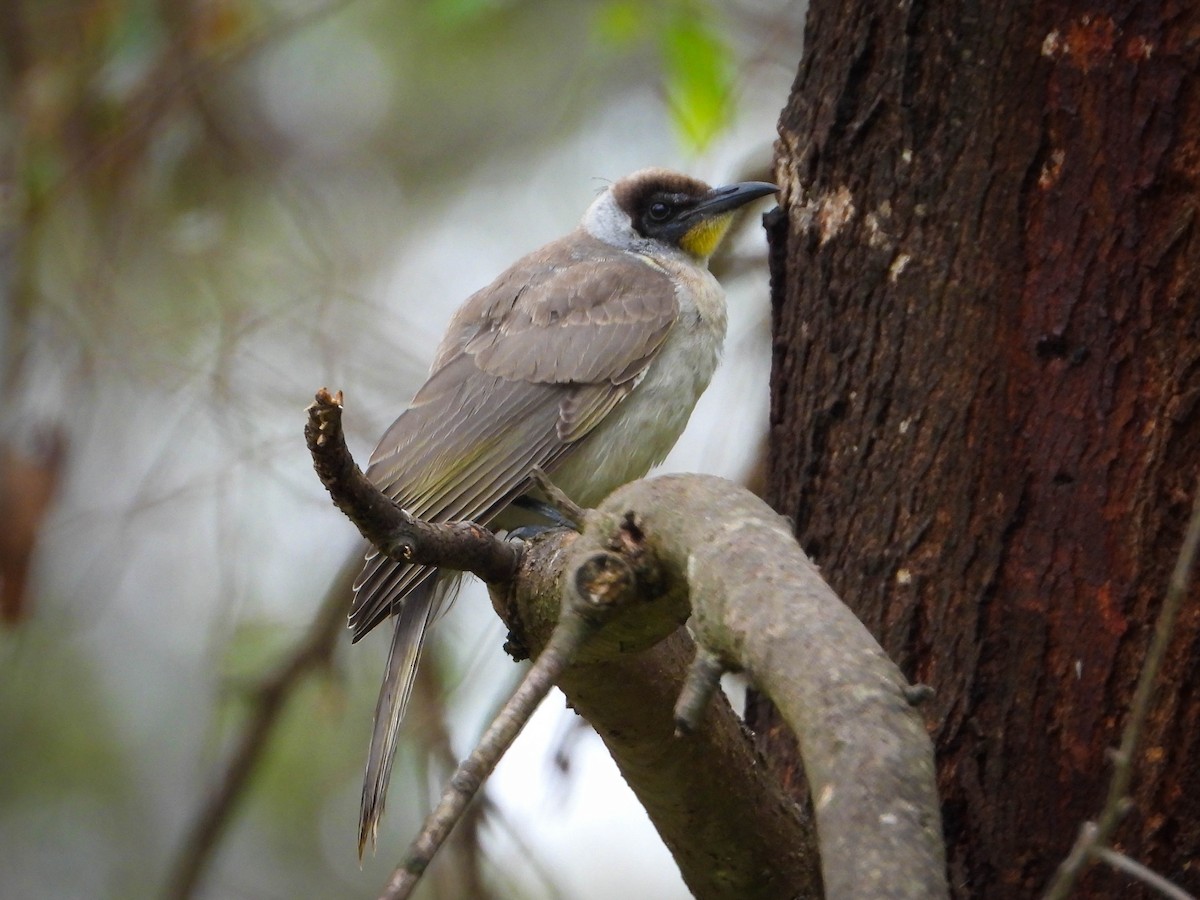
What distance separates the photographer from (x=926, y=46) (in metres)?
2.99

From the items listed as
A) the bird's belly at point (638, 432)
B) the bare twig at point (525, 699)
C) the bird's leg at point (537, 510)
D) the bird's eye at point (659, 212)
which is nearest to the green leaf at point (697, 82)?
the bird's eye at point (659, 212)

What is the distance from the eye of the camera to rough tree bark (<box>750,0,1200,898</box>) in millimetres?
2662

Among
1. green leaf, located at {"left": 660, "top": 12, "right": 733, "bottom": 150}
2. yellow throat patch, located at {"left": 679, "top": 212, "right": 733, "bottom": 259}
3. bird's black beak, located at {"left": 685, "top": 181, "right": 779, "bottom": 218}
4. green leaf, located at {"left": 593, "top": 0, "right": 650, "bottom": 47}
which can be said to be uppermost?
green leaf, located at {"left": 593, "top": 0, "right": 650, "bottom": 47}

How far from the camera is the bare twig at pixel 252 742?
4.25 meters

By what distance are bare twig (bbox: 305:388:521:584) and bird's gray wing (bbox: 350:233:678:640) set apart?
49.3 inches

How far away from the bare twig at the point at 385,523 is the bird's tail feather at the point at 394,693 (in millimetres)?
1002

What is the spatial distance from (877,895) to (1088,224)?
1.61m

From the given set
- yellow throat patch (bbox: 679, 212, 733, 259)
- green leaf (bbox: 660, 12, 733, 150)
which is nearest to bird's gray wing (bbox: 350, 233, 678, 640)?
yellow throat patch (bbox: 679, 212, 733, 259)

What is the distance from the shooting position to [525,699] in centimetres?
181

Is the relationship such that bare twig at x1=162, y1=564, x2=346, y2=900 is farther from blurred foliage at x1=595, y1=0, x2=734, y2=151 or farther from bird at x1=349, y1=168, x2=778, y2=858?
blurred foliage at x1=595, y1=0, x2=734, y2=151

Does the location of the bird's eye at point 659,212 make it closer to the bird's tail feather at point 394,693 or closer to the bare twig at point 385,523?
the bird's tail feather at point 394,693

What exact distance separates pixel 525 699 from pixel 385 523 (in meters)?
0.47

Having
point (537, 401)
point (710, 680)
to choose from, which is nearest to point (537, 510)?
point (537, 401)

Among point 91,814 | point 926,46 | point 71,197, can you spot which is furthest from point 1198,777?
point 91,814
